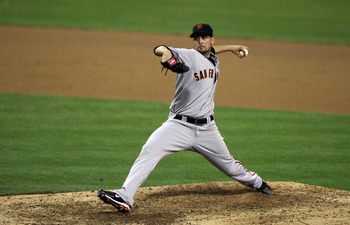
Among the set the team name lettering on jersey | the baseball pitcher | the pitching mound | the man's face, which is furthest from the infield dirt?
the man's face

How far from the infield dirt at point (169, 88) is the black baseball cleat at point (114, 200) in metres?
0.13

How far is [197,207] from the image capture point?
5.28 metres

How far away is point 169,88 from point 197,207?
598 cm

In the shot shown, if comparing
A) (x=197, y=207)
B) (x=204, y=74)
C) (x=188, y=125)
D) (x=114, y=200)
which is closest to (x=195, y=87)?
(x=204, y=74)

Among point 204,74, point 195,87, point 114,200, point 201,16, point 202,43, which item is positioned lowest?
point 114,200

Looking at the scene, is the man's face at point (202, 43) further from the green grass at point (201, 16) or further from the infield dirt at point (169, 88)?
the green grass at point (201, 16)

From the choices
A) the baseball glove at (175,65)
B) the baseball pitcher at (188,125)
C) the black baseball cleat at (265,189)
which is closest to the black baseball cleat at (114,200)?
the baseball pitcher at (188,125)

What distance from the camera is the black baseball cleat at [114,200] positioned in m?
4.77

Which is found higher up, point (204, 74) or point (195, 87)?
point (204, 74)

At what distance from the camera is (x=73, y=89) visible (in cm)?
1060

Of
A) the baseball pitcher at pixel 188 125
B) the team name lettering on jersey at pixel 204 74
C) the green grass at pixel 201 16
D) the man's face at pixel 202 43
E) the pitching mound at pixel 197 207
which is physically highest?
the green grass at pixel 201 16

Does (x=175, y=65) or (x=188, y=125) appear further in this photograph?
(x=188, y=125)

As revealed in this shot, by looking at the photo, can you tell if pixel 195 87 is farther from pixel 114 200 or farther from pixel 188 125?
pixel 114 200

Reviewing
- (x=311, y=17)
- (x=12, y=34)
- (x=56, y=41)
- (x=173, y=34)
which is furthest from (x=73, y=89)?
(x=311, y=17)
